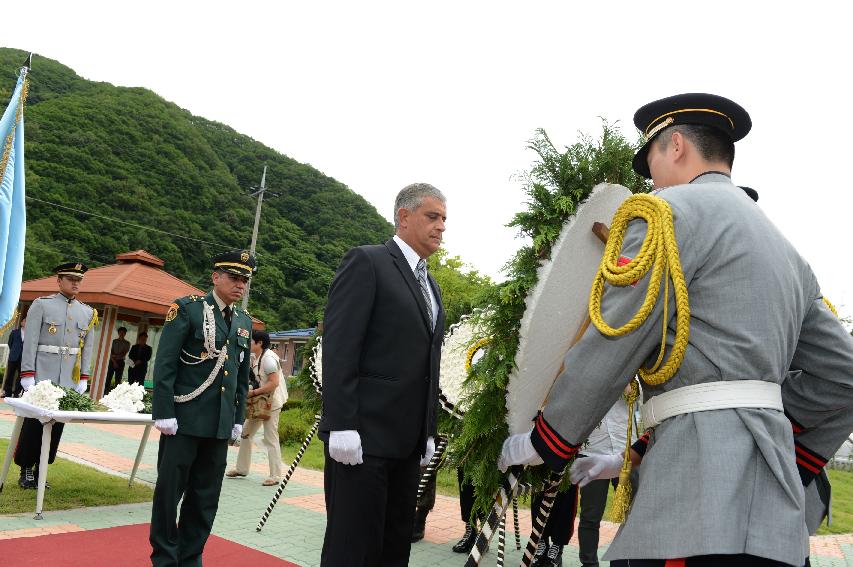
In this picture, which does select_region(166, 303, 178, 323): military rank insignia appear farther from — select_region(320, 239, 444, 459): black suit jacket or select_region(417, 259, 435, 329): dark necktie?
select_region(417, 259, 435, 329): dark necktie

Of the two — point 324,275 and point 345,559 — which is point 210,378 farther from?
point 324,275

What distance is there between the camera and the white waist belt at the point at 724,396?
163 cm

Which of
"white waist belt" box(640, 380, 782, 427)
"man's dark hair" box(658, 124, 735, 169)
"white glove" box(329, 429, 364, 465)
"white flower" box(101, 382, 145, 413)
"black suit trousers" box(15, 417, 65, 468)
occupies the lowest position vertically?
"black suit trousers" box(15, 417, 65, 468)

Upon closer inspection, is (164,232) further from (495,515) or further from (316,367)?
(495,515)

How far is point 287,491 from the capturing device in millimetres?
7906

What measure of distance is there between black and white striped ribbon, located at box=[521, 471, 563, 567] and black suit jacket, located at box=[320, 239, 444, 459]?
1.97 feet

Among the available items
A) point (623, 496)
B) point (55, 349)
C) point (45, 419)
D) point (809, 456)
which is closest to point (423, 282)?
point (623, 496)

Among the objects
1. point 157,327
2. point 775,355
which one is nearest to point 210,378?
point 775,355

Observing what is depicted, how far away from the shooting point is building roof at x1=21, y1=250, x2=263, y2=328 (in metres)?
18.7

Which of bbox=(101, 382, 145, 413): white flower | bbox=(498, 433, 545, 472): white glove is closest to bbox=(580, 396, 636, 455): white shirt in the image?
bbox=(498, 433, 545, 472): white glove

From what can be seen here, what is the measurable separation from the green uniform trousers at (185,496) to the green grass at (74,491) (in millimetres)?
2160

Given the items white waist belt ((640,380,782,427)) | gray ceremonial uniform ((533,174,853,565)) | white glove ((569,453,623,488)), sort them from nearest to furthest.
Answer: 1. gray ceremonial uniform ((533,174,853,565))
2. white waist belt ((640,380,782,427))
3. white glove ((569,453,623,488))

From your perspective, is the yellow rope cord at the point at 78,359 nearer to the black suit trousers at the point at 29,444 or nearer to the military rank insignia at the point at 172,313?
the black suit trousers at the point at 29,444

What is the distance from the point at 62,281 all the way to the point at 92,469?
2.50m
